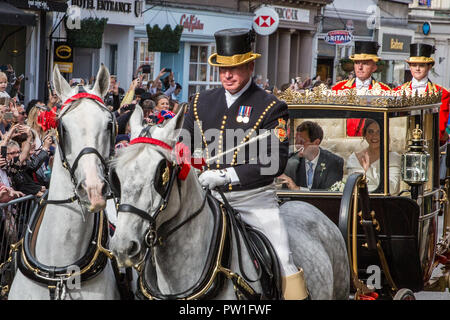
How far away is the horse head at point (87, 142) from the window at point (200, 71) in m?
22.7

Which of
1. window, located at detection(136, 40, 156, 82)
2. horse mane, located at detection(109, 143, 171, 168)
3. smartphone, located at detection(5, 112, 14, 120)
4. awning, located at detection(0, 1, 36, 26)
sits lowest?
smartphone, located at detection(5, 112, 14, 120)

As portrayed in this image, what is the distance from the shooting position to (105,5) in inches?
886

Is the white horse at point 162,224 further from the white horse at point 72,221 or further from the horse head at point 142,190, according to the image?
the white horse at point 72,221

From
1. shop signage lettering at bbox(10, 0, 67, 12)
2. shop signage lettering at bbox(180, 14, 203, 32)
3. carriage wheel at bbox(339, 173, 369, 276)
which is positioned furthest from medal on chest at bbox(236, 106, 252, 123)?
shop signage lettering at bbox(180, 14, 203, 32)

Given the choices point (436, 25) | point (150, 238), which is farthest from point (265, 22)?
point (436, 25)

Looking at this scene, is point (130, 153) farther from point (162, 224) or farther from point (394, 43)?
point (394, 43)

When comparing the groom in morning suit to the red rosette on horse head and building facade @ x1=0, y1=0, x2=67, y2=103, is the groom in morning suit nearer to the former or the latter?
the red rosette on horse head

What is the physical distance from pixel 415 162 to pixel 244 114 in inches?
101

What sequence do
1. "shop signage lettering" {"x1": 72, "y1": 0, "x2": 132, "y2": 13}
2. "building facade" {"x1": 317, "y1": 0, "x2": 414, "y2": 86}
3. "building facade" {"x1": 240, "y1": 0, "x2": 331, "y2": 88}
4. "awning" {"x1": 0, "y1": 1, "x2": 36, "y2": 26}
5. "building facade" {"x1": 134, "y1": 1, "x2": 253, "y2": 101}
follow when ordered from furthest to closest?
"building facade" {"x1": 317, "y1": 0, "x2": 414, "y2": 86} < "building facade" {"x1": 240, "y1": 0, "x2": 331, "y2": 88} < "building facade" {"x1": 134, "y1": 1, "x2": 253, "y2": 101} < "shop signage lettering" {"x1": 72, "y1": 0, "x2": 132, "y2": 13} < "awning" {"x1": 0, "y1": 1, "x2": 36, "y2": 26}

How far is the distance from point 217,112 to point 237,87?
0.67 feet

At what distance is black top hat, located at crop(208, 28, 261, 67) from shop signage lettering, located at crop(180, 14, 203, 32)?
2168 cm

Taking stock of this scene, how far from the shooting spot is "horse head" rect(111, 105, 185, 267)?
167 inches
